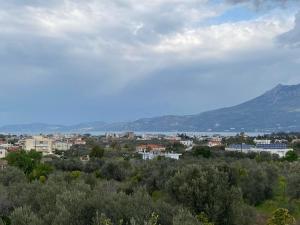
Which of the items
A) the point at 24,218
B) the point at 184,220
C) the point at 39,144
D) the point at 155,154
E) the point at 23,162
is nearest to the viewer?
the point at 184,220

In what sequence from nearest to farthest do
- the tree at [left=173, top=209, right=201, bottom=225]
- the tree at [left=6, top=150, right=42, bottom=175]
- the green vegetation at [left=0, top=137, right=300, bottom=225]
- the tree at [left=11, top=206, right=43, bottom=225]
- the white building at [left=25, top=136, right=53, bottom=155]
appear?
the tree at [left=173, top=209, right=201, bottom=225] < the tree at [left=11, top=206, right=43, bottom=225] < the green vegetation at [left=0, top=137, right=300, bottom=225] < the tree at [left=6, top=150, right=42, bottom=175] < the white building at [left=25, top=136, right=53, bottom=155]

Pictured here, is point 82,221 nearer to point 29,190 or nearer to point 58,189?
point 58,189

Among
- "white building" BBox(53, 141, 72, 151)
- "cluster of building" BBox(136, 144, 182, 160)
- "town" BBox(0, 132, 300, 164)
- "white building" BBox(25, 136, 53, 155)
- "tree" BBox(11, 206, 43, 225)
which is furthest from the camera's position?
"white building" BBox(53, 141, 72, 151)

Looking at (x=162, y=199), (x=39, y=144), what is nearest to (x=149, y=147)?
(x=39, y=144)

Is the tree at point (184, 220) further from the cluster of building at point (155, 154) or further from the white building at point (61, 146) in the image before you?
the white building at point (61, 146)

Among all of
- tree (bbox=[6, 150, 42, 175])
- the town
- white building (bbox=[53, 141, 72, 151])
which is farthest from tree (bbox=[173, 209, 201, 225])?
white building (bbox=[53, 141, 72, 151])

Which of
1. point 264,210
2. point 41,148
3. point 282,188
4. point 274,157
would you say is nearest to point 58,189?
point 264,210

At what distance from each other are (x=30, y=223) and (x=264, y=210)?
2381 cm

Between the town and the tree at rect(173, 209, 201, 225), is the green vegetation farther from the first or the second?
the town

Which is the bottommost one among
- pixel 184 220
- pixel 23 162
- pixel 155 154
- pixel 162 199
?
pixel 155 154

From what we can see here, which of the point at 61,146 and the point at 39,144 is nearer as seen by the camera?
the point at 39,144

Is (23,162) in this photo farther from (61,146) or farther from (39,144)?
(61,146)

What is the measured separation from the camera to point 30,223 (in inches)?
572

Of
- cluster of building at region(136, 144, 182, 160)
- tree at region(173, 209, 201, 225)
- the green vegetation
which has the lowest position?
cluster of building at region(136, 144, 182, 160)
